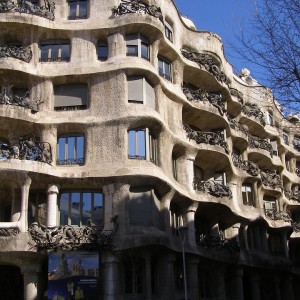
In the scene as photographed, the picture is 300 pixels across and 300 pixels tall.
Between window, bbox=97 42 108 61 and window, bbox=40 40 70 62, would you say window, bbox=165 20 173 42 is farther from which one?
window, bbox=40 40 70 62

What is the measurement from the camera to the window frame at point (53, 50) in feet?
103

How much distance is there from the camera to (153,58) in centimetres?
3180

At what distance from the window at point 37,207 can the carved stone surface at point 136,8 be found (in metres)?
11.5

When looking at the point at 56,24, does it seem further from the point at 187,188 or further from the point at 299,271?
the point at 299,271

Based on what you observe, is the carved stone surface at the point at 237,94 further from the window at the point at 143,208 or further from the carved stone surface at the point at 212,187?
the window at the point at 143,208

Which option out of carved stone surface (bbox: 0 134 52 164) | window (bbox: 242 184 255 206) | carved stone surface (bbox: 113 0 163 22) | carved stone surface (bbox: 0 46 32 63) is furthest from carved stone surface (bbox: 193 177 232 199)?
carved stone surface (bbox: 0 46 32 63)

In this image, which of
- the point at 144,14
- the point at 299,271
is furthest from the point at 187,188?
the point at 299,271

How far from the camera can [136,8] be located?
3145 centimetres

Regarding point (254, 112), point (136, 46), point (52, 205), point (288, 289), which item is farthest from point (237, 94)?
point (52, 205)

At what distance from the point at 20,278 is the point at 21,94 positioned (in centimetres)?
1040

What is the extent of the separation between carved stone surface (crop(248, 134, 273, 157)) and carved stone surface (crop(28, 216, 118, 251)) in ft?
62.6

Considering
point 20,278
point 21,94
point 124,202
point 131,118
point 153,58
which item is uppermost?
point 153,58

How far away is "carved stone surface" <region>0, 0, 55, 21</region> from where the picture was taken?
30.9 m

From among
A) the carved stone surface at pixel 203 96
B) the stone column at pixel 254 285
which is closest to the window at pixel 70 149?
the carved stone surface at pixel 203 96
